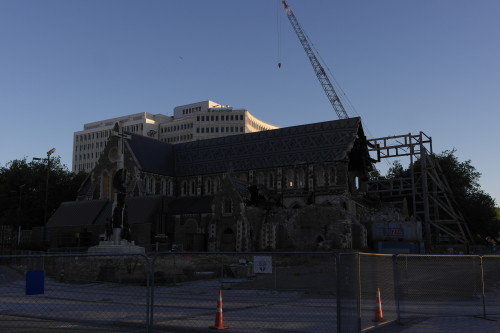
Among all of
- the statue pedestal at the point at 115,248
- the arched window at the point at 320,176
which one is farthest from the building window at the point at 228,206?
the statue pedestal at the point at 115,248

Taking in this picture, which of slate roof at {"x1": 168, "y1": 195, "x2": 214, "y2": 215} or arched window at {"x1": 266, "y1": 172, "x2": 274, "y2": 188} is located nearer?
slate roof at {"x1": 168, "y1": 195, "x2": 214, "y2": 215}

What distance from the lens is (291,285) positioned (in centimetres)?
2172

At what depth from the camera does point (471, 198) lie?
73688 mm

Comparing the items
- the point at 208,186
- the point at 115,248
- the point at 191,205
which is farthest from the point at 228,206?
the point at 115,248

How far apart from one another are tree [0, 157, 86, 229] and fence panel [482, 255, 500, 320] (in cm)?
7038

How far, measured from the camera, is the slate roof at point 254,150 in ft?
197

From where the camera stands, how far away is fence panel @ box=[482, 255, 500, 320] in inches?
659

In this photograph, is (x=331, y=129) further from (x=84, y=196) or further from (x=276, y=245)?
(x=84, y=196)

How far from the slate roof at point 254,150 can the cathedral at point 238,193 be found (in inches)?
6.2

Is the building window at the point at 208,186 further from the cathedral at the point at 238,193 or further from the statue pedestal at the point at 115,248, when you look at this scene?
the statue pedestal at the point at 115,248

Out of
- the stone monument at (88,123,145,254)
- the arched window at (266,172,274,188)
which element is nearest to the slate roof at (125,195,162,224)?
A: the arched window at (266,172,274,188)

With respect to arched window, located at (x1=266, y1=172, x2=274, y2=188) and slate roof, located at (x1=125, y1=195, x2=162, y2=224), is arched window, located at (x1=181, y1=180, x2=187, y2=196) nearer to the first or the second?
slate roof, located at (x1=125, y1=195, x2=162, y2=224)

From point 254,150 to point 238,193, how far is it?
14227 mm

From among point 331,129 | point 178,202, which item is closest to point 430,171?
point 331,129
